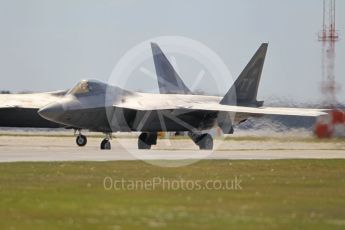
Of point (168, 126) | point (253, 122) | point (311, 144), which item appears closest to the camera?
point (168, 126)

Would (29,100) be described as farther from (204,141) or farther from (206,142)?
(206,142)

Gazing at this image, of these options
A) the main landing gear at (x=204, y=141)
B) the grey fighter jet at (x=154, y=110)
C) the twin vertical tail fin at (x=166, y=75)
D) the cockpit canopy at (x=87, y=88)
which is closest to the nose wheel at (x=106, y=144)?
the grey fighter jet at (x=154, y=110)

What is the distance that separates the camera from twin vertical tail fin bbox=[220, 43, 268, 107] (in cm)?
4928

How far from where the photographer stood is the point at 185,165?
95.1ft

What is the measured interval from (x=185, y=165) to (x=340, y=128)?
2268 centimetres

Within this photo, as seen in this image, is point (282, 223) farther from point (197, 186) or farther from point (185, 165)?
point (185, 165)

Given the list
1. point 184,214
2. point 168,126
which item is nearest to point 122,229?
point 184,214

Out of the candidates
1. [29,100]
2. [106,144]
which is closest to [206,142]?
[106,144]

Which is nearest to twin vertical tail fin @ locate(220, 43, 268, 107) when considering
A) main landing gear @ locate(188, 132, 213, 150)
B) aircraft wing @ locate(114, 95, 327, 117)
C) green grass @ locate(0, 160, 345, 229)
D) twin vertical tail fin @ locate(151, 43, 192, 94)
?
aircraft wing @ locate(114, 95, 327, 117)

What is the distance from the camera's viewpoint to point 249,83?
4950 centimetres

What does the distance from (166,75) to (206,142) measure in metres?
11.9

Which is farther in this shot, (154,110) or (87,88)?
(154,110)

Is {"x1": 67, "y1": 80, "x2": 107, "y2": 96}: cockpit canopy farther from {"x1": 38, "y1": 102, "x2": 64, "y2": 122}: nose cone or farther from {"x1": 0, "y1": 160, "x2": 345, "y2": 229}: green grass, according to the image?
{"x1": 0, "y1": 160, "x2": 345, "y2": 229}: green grass

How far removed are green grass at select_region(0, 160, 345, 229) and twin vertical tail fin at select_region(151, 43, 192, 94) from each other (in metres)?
26.7
